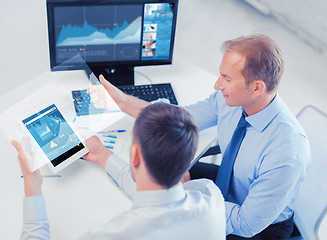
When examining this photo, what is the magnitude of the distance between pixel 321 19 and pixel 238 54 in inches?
85.9

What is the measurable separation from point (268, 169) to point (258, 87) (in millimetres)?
324

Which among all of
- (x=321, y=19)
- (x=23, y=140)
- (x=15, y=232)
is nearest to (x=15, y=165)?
(x=23, y=140)

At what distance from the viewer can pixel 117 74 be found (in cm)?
203

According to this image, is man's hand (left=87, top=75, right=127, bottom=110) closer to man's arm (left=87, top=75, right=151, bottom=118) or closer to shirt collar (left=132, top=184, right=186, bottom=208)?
man's arm (left=87, top=75, right=151, bottom=118)

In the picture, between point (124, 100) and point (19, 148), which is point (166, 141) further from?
point (124, 100)

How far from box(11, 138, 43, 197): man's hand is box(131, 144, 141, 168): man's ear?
1.50 feet

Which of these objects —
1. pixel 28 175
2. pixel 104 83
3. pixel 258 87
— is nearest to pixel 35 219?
pixel 28 175

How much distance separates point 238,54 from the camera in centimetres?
159

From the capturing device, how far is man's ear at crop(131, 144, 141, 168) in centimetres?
120

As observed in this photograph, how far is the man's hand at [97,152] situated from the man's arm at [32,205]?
9.2 inches

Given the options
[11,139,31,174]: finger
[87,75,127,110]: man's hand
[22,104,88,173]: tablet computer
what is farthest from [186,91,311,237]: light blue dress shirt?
[11,139,31,174]: finger

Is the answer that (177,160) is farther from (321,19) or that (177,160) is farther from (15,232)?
(321,19)

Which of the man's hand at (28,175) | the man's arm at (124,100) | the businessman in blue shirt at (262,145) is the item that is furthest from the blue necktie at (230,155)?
the man's hand at (28,175)

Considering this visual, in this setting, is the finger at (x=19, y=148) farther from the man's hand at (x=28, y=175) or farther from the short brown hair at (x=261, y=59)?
the short brown hair at (x=261, y=59)
